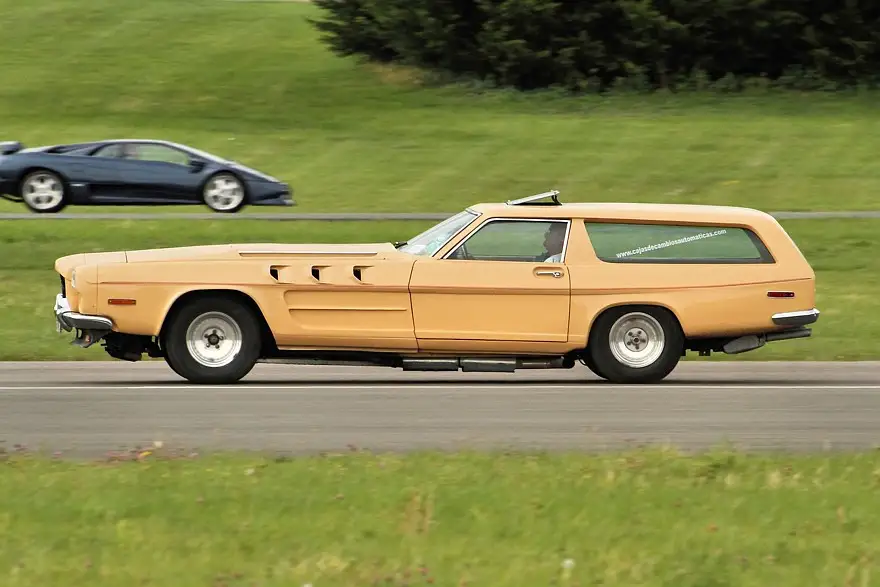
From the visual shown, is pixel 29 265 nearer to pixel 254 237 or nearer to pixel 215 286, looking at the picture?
pixel 254 237

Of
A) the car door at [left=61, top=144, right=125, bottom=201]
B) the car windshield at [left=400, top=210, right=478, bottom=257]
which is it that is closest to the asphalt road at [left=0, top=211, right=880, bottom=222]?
the car door at [left=61, top=144, right=125, bottom=201]

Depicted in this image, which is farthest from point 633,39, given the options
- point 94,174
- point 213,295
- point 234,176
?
point 213,295

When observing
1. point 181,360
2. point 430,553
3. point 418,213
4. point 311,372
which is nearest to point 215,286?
point 181,360

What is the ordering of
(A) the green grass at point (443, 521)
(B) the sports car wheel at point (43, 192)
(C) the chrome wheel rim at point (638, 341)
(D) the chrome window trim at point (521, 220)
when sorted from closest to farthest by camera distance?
(A) the green grass at point (443, 521)
(D) the chrome window trim at point (521, 220)
(C) the chrome wheel rim at point (638, 341)
(B) the sports car wheel at point (43, 192)

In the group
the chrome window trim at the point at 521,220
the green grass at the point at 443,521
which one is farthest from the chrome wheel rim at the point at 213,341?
the green grass at the point at 443,521

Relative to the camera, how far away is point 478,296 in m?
11.7

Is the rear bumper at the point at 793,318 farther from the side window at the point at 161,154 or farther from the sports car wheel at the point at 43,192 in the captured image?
the sports car wheel at the point at 43,192

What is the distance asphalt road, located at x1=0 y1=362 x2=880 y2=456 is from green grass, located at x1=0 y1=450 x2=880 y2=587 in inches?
33.7

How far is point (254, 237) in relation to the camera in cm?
2227

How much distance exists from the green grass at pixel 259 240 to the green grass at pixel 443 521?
23.4ft

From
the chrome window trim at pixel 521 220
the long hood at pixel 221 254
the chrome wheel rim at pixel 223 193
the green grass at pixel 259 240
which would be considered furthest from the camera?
the chrome wheel rim at pixel 223 193

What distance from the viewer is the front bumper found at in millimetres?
11398

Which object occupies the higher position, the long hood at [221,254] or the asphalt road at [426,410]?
the long hood at [221,254]

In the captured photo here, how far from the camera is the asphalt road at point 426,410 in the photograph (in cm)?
911
